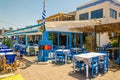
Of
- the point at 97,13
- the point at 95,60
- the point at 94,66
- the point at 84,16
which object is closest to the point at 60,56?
the point at 95,60

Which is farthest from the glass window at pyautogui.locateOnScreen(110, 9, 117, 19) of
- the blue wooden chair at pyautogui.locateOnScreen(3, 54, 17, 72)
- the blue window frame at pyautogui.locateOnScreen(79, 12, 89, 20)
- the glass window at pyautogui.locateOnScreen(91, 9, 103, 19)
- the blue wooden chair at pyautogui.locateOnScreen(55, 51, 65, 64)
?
the blue wooden chair at pyautogui.locateOnScreen(3, 54, 17, 72)

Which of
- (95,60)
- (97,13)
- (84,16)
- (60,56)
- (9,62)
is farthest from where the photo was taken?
(84,16)

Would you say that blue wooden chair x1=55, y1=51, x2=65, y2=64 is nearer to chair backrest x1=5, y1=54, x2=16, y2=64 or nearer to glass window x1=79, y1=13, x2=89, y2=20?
chair backrest x1=5, y1=54, x2=16, y2=64

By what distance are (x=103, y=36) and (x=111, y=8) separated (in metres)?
4.35

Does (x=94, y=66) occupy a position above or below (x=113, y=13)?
below

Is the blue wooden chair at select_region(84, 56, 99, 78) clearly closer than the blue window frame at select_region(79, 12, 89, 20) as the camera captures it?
Yes

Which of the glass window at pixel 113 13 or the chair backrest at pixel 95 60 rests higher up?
the glass window at pixel 113 13

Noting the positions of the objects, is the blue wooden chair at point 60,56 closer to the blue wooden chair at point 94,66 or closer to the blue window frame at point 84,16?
the blue wooden chair at point 94,66

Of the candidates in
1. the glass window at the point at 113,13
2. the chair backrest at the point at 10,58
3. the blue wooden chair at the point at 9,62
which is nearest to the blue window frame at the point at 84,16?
the glass window at the point at 113,13

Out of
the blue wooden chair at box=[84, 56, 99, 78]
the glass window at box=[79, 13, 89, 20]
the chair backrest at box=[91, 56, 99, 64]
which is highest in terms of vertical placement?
the glass window at box=[79, 13, 89, 20]

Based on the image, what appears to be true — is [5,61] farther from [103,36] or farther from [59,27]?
[103,36]

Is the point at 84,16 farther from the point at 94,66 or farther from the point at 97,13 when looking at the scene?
the point at 94,66

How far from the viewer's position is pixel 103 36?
22219 mm

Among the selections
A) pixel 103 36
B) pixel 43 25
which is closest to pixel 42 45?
pixel 43 25
